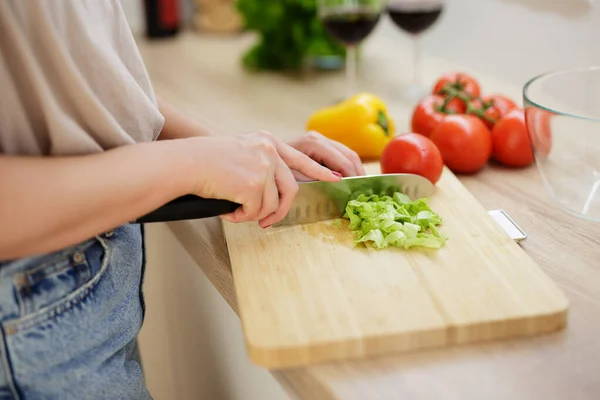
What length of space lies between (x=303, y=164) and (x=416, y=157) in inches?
7.8

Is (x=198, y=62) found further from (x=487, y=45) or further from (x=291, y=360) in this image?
(x=291, y=360)

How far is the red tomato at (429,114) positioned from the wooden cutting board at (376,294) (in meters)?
0.33

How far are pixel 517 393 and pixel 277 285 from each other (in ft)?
0.85

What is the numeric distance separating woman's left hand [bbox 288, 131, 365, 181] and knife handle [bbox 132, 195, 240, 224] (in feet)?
0.62

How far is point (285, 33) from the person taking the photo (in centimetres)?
165

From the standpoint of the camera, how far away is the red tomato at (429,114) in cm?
116

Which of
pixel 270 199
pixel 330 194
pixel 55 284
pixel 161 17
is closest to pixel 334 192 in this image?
pixel 330 194

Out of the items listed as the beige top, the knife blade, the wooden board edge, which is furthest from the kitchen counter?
the beige top

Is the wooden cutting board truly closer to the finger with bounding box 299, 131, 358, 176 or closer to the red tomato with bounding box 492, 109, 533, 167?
the finger with bounding box 299, 131, 358, 176

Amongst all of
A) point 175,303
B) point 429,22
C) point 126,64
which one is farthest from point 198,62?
point 126,64

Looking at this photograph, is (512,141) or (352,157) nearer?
(352,157)

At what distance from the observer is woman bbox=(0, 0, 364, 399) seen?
638 mm

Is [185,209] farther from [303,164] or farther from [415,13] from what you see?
[415,13]

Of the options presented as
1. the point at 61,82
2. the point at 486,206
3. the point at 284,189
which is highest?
the point at 61,82
